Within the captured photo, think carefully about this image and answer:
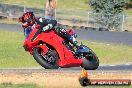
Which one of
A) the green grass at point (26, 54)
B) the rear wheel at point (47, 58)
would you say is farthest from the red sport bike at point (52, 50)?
the green grass at point (26, 54)

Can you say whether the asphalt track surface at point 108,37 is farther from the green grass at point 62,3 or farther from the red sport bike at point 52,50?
the green grass at point 62,3

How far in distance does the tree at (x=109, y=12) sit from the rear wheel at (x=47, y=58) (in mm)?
25899

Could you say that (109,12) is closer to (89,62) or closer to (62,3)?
(89,62)

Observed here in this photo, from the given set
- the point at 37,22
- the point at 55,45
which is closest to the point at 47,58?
the point at 55,45

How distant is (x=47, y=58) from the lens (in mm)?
13180

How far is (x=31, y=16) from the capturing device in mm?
12727

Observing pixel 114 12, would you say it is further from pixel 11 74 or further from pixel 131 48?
pixel 11 74

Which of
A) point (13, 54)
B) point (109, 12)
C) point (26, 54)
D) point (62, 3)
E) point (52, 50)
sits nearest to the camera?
point (52, 50)

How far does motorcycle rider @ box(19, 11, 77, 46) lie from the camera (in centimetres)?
1273

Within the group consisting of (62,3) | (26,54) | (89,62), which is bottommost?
(62,3)

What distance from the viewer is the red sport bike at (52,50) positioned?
42.3 ft

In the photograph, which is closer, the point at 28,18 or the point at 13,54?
the point at 28,18

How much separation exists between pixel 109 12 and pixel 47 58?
29.0 m

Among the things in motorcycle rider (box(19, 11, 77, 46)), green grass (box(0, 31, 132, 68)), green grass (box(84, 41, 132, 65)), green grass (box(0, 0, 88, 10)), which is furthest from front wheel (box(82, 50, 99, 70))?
green grass (box(0, 0, 88, 10))
